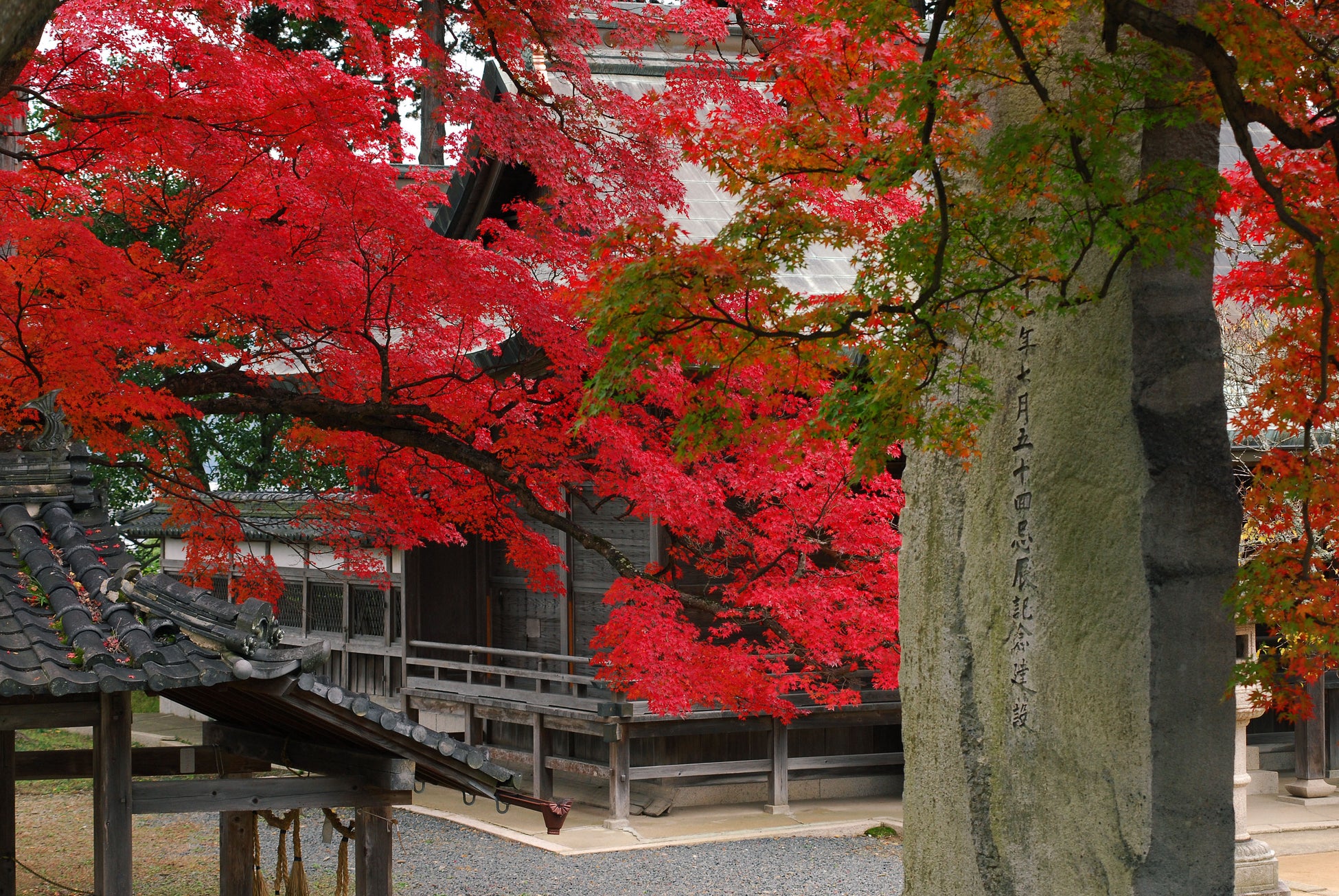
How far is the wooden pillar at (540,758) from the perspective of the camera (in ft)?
42.7

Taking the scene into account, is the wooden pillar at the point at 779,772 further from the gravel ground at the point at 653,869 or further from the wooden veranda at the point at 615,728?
the gravel ground at the point at 653,869

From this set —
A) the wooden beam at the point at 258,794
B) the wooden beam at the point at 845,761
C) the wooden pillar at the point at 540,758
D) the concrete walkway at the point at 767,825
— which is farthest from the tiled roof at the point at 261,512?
the wooden beam at the point at 258,794

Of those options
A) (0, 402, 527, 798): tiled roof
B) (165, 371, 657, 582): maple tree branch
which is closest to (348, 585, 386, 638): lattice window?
(165, 371, 657, 582): maple tree branch

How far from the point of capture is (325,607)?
17.3 metres

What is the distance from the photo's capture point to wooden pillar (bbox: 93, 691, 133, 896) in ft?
17.5

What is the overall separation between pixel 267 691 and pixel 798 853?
7400 millimetres

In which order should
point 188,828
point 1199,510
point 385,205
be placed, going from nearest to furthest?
point 1199,510, point 385,205, point 188,828

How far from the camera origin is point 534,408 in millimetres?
9109

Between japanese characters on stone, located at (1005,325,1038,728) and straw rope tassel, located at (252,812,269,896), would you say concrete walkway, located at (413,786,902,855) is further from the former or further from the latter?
japanese characters on stone, located at (1005,325,1038,728)

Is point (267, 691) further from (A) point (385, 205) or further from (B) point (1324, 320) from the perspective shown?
(B) point (1324, 320)

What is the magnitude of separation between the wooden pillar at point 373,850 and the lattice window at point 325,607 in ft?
35.2

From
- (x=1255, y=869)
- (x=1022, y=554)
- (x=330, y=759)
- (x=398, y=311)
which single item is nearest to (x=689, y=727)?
(x=1255, y=869)

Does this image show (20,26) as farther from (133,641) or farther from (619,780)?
(619,780)

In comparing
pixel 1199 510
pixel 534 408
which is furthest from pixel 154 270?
pixel 1199 510
